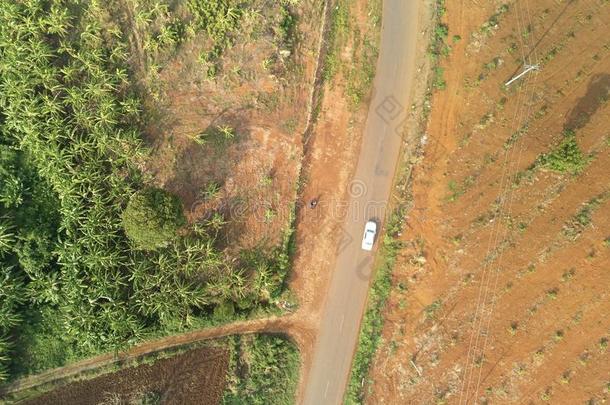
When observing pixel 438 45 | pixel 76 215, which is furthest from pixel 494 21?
pixel 76 215

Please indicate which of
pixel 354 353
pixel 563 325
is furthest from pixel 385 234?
pixel 563 325

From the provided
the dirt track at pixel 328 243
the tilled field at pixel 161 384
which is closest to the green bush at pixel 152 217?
the dirt track at pixel 328 243

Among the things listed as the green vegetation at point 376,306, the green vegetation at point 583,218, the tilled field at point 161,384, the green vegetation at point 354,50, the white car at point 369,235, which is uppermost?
the green vegetation at point 354,50

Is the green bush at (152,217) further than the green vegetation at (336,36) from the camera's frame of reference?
No

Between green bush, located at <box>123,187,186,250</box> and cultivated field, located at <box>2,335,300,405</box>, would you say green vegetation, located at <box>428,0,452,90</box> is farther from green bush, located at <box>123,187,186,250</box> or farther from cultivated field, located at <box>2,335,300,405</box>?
cultivated field, located at <box>2,335,300,405</box>

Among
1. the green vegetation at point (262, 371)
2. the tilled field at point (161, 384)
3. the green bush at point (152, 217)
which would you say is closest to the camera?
the green bush at point (152, 217)

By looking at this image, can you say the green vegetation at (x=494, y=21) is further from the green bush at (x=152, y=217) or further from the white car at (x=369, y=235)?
the green bush at (x=152, y=217)

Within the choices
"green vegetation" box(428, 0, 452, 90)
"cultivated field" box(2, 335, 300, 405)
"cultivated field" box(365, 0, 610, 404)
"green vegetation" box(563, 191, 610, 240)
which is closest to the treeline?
"cultivated field" box(2, 335, 300, 405)
